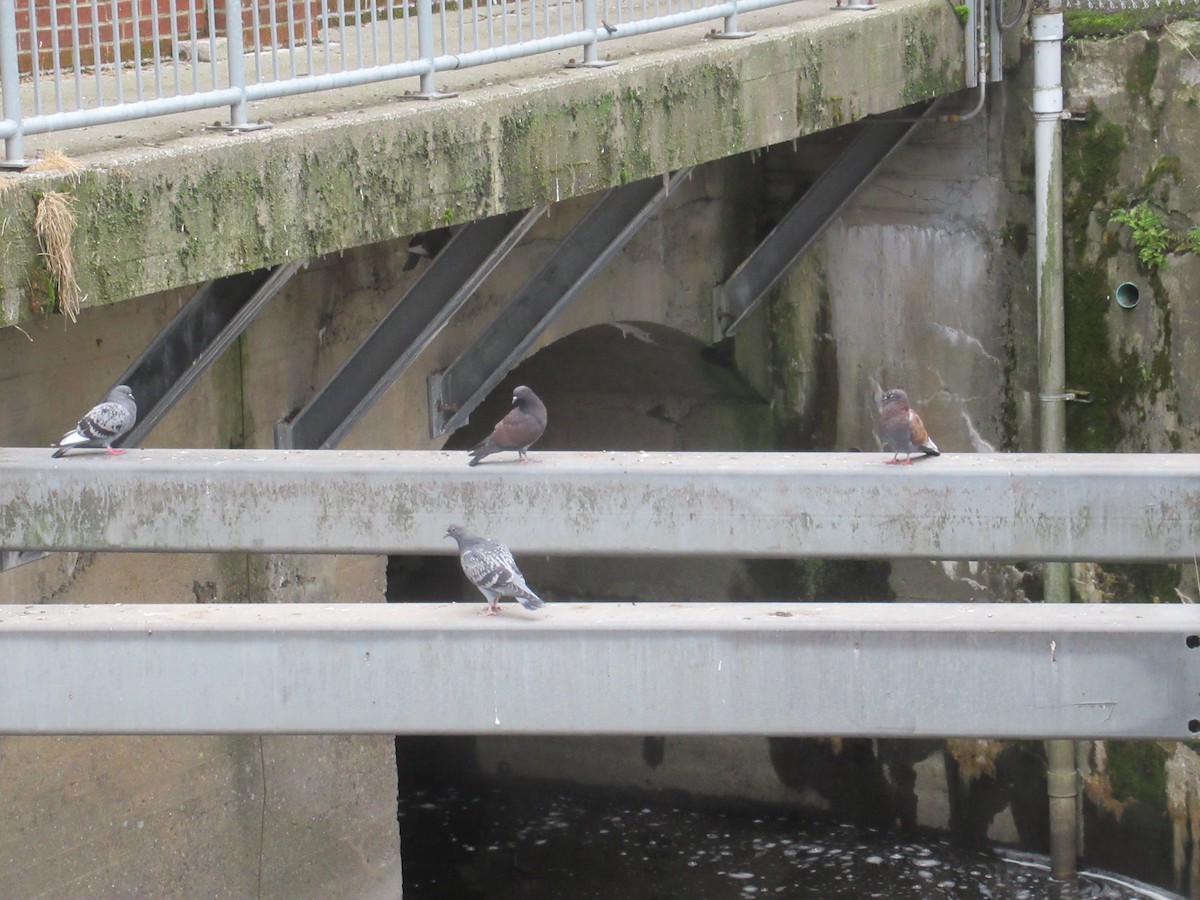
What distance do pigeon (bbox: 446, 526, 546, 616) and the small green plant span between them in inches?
223

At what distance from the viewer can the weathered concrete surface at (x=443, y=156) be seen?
480 centimetres

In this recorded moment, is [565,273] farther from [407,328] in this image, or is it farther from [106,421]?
[106,421]

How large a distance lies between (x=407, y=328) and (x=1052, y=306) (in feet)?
11.8

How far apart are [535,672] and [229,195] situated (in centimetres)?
282

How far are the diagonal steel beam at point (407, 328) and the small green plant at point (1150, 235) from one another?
3.37m

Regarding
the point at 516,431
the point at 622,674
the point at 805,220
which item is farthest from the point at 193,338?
the point at 805,220

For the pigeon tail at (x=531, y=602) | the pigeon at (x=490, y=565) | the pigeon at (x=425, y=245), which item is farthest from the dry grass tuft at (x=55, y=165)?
the pigeon at (x=425, y=245)

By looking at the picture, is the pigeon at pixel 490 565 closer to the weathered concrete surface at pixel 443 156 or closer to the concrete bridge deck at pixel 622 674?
the concrete bridge deck at pixel 622 674

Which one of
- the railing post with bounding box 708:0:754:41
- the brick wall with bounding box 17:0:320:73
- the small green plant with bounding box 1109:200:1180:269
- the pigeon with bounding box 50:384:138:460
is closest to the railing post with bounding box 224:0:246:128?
the brick wall with bounding box 17:0:320:73

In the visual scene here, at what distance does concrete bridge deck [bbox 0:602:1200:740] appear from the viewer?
2.65 metres

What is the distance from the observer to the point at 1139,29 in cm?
845

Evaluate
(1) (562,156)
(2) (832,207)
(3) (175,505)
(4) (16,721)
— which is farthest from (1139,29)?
(4) (16,721)

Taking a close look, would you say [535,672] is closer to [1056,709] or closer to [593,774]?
[1056,709]

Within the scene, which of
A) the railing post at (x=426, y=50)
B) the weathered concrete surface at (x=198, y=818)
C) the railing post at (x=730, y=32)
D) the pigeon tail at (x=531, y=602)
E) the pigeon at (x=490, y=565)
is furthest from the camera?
the railing post at (x=730, y=32)
